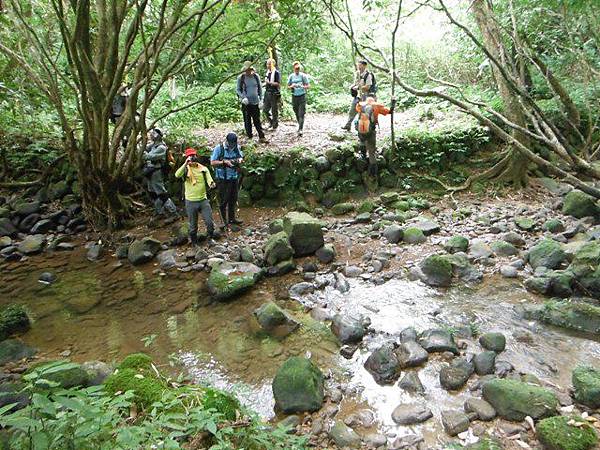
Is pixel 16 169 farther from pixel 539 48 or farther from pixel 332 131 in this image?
pixel 539 48

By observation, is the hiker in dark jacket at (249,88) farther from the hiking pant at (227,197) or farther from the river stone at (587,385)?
the river stone at (587,385)

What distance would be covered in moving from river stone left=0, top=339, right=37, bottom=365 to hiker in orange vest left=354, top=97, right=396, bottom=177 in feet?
24.8

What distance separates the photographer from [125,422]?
318 centimetres

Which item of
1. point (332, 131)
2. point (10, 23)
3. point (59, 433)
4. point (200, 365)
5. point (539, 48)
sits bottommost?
point (200, 365)

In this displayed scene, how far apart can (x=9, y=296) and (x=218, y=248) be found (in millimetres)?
3726

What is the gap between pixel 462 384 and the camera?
169 inches

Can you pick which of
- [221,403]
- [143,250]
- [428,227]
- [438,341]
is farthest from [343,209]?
[221,403]

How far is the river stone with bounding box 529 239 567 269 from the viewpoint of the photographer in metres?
6.34

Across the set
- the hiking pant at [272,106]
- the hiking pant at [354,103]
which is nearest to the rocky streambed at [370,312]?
the hiking pant at [354,103]

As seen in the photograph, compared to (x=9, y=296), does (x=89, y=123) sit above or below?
above

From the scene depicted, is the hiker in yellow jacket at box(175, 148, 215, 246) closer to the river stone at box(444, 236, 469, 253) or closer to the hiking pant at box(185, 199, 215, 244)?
the hiking pant at box(185, 199, 215, 244)

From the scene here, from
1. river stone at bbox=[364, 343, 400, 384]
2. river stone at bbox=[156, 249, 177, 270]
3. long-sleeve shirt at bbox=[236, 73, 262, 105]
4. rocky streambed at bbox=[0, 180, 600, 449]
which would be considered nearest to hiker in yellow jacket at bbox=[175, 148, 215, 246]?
river stone at bbox=[156, 249, 177, 270]

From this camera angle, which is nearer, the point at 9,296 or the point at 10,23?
the point at 9,296

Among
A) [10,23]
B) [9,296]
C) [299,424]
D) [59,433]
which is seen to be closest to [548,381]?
[299,424]
